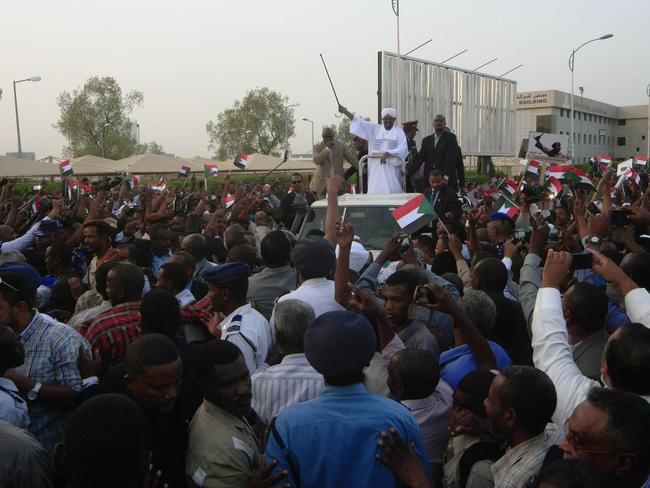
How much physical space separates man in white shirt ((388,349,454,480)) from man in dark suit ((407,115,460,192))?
8.55m

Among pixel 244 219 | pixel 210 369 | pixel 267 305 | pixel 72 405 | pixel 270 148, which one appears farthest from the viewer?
pixel 270 148

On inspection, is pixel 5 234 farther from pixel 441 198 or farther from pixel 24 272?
pixel 441 198

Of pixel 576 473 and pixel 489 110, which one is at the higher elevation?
pixel 489 110

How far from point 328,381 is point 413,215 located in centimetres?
384

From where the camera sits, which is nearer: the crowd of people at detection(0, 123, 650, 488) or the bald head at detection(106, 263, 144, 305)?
the crowd of people at detection(0, 123, 650, 488)

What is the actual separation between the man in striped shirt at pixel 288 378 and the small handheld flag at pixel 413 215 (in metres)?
3.01

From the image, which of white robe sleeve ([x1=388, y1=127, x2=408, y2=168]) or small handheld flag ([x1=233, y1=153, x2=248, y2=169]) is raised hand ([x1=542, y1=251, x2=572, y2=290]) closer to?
white robe sleeve ([x1=388, y1=127, x2=408, y2=168])

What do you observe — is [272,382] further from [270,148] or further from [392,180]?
[270,148]

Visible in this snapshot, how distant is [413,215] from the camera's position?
20.5 feet

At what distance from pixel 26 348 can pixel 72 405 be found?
38 centimetres

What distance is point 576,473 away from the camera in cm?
200

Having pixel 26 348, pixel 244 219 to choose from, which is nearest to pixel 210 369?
pixel 26 348

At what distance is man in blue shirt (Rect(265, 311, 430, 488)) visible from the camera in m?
2.40

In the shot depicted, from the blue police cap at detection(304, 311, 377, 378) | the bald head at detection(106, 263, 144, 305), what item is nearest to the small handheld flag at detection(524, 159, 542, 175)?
the bald head at detection(106, 263, 144, 305)
